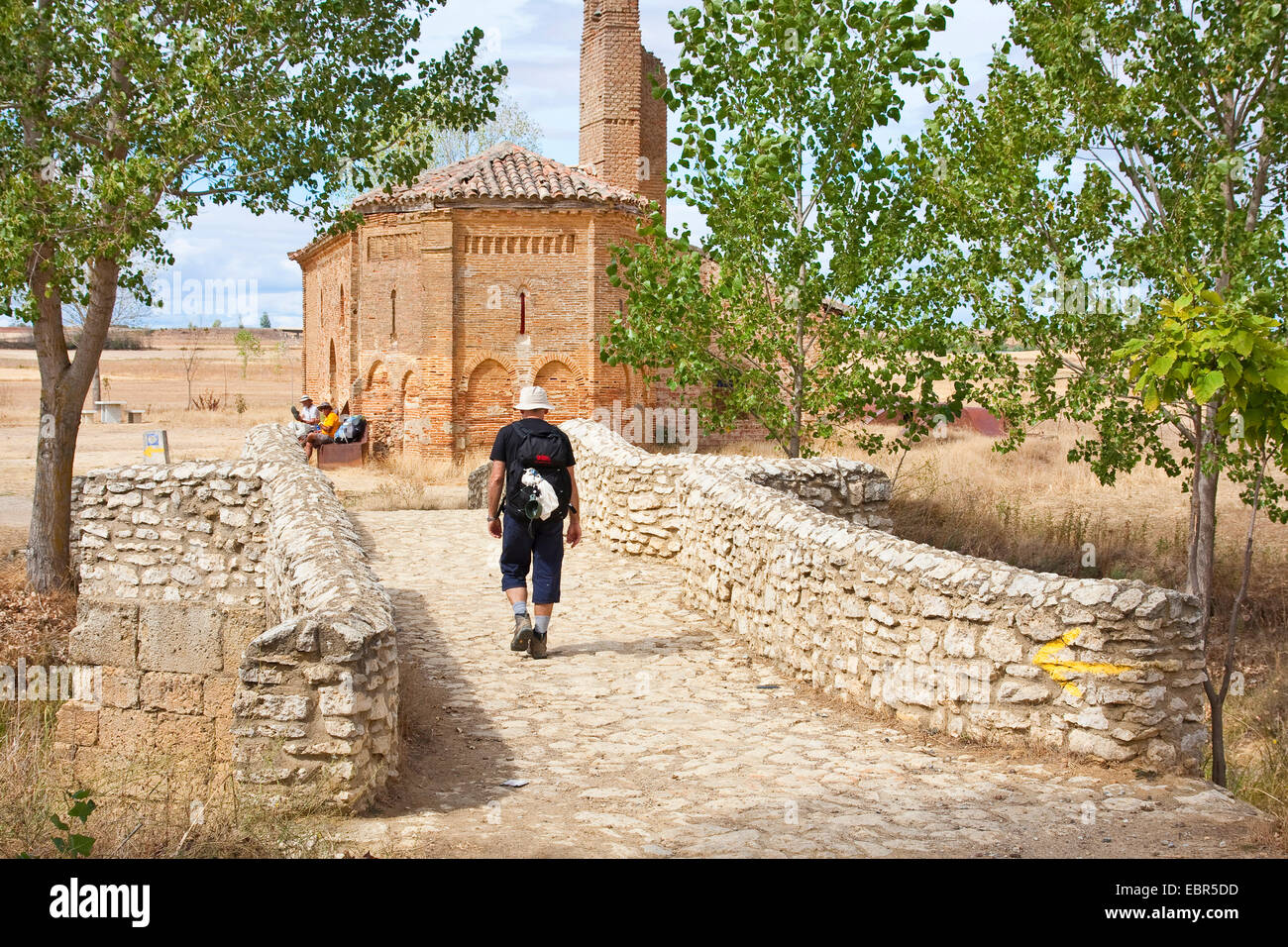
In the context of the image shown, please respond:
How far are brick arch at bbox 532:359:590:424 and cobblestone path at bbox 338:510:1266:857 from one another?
1702cm

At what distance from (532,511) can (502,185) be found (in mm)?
18954

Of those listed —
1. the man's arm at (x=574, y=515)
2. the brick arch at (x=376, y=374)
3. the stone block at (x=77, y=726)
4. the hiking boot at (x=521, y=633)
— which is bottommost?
the stone block at (x=77, y=726)

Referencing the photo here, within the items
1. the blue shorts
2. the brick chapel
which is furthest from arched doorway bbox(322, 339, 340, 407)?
the blue shorts

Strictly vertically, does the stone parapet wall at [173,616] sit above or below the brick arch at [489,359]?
below

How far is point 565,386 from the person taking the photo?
26.7 metres

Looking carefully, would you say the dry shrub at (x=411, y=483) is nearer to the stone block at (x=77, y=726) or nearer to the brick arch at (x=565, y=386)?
the brick arch at (x=565, y=386)

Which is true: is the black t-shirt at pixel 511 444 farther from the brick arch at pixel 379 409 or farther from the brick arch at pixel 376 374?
the brick arch at pixel 376 374

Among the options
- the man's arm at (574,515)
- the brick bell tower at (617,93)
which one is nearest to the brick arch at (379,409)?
the brick bell tower at (617,93)

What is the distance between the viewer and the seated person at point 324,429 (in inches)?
981

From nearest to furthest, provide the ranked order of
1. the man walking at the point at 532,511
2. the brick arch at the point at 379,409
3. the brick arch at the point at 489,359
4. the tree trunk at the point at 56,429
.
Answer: the man walking at the point at 532,511, the tree trunk at the point at 56,429, the brick arch at the point at 489,359, the brick arch at the point at 379,409

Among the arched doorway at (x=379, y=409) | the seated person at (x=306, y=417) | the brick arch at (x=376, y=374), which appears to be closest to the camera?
the seated person at (x=306, y=417)

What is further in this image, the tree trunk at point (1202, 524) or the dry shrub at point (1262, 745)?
the tree trunk at point (1202, 524)

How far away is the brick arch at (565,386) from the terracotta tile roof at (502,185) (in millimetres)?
3887

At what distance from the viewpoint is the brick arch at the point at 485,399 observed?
87.4ft
